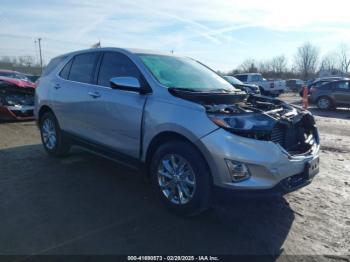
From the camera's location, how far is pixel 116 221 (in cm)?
356

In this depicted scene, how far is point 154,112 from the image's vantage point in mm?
3814

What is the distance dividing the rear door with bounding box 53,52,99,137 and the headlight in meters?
2.28

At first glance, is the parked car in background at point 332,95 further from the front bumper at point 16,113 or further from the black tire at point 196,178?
the black tire at point 196,178

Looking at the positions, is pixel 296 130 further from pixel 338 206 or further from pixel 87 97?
pixel 87 97

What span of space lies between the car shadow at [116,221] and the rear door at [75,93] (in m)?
0.84

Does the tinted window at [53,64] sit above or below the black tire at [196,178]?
above

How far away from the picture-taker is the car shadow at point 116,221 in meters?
3.09

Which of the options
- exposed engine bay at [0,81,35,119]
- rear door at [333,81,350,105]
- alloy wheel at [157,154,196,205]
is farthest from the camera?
rear door at [333,81,350,105]

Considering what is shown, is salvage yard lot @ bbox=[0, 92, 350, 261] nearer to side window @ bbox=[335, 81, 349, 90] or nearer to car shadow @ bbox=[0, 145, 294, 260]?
car shadow @ bbox=[0, 145, 294, 260]

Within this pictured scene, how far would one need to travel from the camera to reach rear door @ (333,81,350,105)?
15711 millimetres

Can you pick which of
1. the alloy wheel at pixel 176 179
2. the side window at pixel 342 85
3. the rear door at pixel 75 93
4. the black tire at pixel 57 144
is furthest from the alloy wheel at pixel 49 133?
the side window at pixel 342 85

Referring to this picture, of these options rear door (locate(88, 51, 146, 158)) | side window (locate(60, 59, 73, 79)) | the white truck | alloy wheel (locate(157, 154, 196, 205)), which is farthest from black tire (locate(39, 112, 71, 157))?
the white truck

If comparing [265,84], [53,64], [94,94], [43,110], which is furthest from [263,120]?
[265,84]

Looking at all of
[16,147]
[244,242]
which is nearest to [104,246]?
[244,242]
